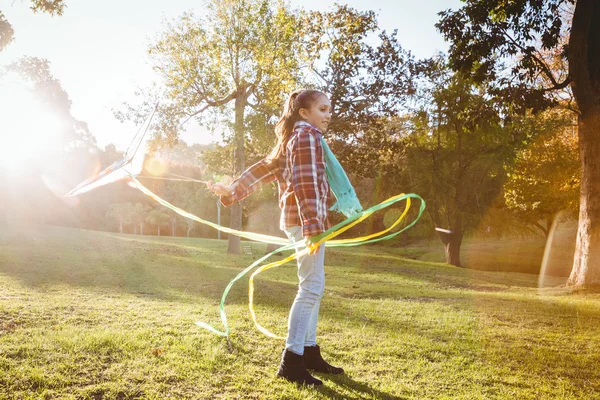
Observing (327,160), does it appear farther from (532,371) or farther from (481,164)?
(481,164)

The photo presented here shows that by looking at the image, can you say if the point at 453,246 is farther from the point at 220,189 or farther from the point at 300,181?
the point at 300,181

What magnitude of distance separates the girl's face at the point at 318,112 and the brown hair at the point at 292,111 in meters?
0.03

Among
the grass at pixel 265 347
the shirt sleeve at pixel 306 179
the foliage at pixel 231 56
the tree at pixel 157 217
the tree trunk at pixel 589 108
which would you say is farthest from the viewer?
the tree at pixel 157 217

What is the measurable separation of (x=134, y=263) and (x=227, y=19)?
1188 cm

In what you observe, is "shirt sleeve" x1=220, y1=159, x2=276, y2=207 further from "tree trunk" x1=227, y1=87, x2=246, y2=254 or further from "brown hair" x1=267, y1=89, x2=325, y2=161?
"tree trunk" x1=227, y1=87, x2=246, y2=254

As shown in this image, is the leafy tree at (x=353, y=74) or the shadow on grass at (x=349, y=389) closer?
the shadow on grass at (x=349, y=389)

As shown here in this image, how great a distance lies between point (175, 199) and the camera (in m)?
58.1

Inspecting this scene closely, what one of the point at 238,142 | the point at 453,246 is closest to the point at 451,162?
the point at 453,246

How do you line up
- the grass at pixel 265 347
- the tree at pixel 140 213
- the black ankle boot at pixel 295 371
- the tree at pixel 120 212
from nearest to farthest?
the grass at pixel 265 347 → the black ankle boot at pixel 295 371 → the tree at pixel 120 212 → the tree at pixel 140 213

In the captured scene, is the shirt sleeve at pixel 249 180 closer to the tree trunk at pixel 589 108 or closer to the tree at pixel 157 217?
the tree trunk at pixel 589 108

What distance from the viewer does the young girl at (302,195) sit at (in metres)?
3.63

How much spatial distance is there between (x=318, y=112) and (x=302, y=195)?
826 millimetres

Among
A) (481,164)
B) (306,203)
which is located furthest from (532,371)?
(481,164)

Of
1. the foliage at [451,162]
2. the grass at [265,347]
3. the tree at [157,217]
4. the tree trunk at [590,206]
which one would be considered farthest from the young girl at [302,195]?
the tree at [157,217]
